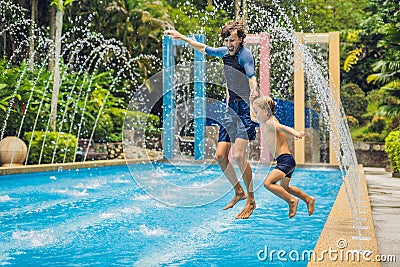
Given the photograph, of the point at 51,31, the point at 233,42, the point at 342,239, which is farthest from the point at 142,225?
the point at 51,31

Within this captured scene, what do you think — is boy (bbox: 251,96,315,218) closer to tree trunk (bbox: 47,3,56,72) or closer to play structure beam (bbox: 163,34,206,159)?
play structure beam (bbox: 163,34,206,159)

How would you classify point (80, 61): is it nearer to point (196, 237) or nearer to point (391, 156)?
point (391, 156)

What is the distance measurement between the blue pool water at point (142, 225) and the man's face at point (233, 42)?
1.41m

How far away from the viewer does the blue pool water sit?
3.85 metres

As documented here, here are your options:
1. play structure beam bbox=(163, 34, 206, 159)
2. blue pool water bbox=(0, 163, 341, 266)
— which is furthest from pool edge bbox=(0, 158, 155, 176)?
play structure beam bbox=(163, 34, 206, 159)

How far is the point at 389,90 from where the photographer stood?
11516 mm

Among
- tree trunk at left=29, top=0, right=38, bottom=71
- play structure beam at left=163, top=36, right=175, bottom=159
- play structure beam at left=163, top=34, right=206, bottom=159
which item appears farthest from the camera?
tree trunk at left=29, top=0, right=38, bottom=71

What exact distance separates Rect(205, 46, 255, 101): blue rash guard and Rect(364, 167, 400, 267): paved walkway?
1.63 m

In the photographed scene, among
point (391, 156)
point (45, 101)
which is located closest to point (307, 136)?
point (391, 156)

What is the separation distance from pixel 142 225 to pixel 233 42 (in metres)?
1.91

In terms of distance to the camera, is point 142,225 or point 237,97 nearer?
point 237,97

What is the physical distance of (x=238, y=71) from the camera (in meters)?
4.74

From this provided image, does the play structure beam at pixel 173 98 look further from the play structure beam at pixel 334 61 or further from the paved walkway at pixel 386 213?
the paved walkway at pixel 386 213

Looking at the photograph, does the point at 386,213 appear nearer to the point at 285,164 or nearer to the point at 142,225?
the point at 285,164
